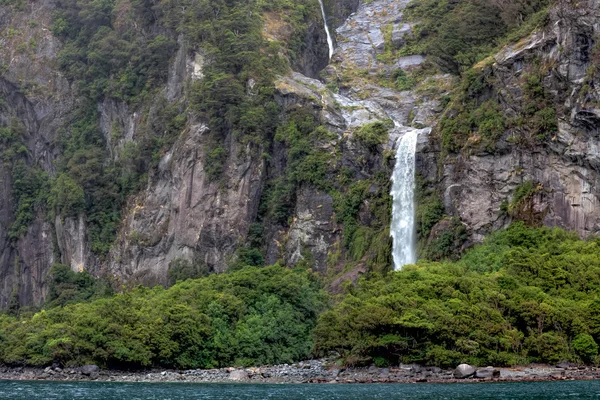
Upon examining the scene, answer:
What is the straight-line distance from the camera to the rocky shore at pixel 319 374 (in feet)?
229

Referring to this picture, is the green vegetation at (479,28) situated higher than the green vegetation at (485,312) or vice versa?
the green vegetation at (479,28)

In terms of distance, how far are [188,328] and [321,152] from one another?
30379 millimetres

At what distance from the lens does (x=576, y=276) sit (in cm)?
7838

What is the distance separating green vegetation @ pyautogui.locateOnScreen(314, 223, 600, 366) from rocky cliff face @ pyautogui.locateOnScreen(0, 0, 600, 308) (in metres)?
6.72

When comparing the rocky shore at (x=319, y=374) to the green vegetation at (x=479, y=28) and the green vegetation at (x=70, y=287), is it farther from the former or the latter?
the green vegetation at (x=479, y=28)

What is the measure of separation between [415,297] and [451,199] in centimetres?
1887

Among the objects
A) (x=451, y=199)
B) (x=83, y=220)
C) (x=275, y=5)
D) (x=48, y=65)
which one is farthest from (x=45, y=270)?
(x=451, y=199)

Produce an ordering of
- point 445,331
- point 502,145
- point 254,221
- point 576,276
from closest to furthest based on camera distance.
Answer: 1. point 445,331
2. point 576,276
3. point 502,145
4. point 254,221

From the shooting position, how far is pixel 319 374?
257 feet

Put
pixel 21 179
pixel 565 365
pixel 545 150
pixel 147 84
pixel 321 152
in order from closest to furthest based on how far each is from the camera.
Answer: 1. pixel 565 365
2. pixel 545 150
3. pixel 321 152
4. pixel 147 84
5. pixel 21 179

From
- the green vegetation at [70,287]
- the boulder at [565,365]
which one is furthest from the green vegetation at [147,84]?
the boulder at [565,365]

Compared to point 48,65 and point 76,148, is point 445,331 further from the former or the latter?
point 48,65

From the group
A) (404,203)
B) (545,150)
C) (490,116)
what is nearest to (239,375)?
(404,203)

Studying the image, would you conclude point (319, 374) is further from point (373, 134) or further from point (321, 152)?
point (321, 152)
